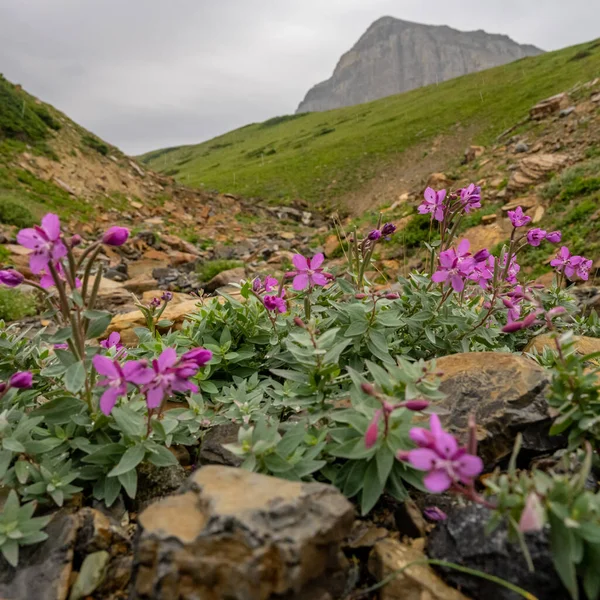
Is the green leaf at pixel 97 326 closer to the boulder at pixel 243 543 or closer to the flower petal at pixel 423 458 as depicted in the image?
the boulder at pixel 243 543

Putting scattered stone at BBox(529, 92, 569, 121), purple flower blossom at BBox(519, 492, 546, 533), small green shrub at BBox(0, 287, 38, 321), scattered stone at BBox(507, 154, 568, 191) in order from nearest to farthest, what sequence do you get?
purple flower blossom at BBox(519, 492, 546, 533)
small green shrub at BBox(0, 287, 38, 321)
scattered stone at BBox(507, 154, 568, 191)
scattered stone at BBox(529, 92, 569, 121)

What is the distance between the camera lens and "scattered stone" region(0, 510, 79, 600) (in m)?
1.86

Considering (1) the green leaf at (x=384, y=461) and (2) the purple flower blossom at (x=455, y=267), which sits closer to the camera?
(1) the green leaf at (x=384, y=461)

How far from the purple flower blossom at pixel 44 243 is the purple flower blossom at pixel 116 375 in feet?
1.65

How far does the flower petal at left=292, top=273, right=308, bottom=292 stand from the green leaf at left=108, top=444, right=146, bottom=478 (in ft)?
4.59

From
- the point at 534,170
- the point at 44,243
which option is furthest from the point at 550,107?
the point at 44,243

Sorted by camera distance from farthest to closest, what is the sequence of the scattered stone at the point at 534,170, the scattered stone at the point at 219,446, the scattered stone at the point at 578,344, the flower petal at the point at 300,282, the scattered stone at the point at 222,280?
1. the scattered stone at the point at 534,170
2. the scattered stone at the point at 222,280
3. the scattered stone at the point at 578,344
4. the flower petal at the point at 300,282
5. the scattered stone at the point at 219,446

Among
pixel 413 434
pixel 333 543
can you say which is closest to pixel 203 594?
pixel 333 543

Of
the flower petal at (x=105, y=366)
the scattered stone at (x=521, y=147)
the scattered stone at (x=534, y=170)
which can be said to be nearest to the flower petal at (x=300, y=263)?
the flower petal at (x=105, y=366)

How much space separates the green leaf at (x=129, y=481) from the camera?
85.7 inches

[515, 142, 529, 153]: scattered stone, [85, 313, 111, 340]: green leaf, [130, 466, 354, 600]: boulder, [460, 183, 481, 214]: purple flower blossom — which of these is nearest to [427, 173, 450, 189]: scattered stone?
[515, 142, 529, 153]: scattered stone

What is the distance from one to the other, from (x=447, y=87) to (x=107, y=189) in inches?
2313

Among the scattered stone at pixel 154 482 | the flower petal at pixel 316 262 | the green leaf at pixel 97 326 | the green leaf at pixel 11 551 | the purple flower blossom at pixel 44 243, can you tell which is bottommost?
the scattered stone at pixel 154 482

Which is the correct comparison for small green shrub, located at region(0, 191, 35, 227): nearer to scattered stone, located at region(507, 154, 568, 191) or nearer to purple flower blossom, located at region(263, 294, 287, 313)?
purple flower blossom, located at region(263, 294, 287, 313)
